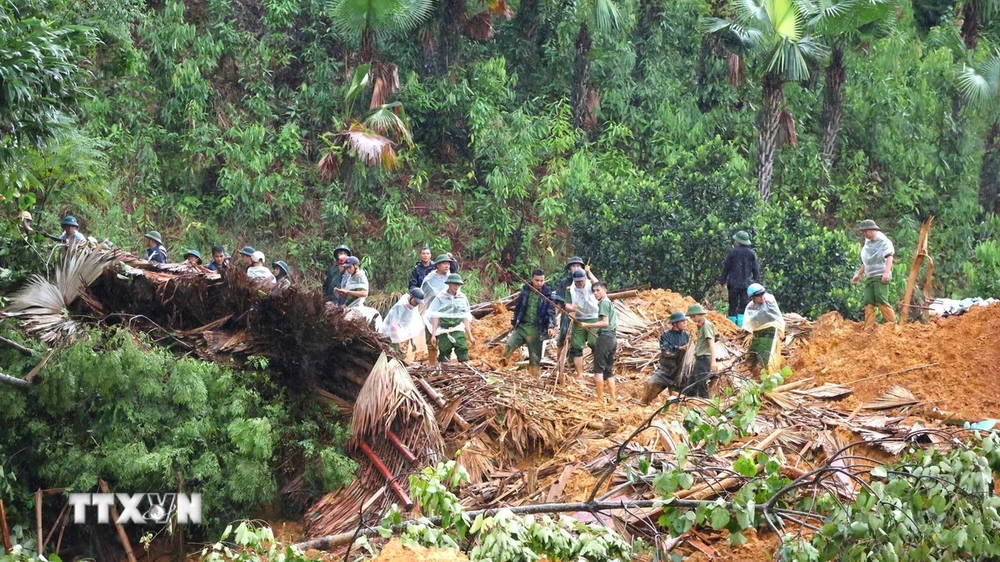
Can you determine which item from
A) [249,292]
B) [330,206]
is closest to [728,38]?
[330,206]

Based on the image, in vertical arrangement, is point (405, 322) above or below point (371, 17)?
below

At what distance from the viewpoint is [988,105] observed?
27156mm

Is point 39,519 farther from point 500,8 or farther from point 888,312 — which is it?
point 500,8

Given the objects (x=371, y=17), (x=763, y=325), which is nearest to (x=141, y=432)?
(x=763, y=325)

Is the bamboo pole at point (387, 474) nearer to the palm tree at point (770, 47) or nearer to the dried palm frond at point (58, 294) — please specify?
the dried palm frond at point (58, 294)

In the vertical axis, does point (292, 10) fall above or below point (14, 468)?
above

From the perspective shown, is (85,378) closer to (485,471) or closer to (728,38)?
(485,471)

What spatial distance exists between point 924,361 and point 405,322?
6.13 m

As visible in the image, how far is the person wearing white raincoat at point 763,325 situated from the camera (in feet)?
45.9

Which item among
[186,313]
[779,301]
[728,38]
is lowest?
[779,301]

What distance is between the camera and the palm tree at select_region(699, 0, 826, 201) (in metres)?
23.0

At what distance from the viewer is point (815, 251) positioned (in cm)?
2084

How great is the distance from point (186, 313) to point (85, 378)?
1.47 metres

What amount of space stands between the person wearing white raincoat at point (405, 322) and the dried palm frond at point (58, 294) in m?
3.91
